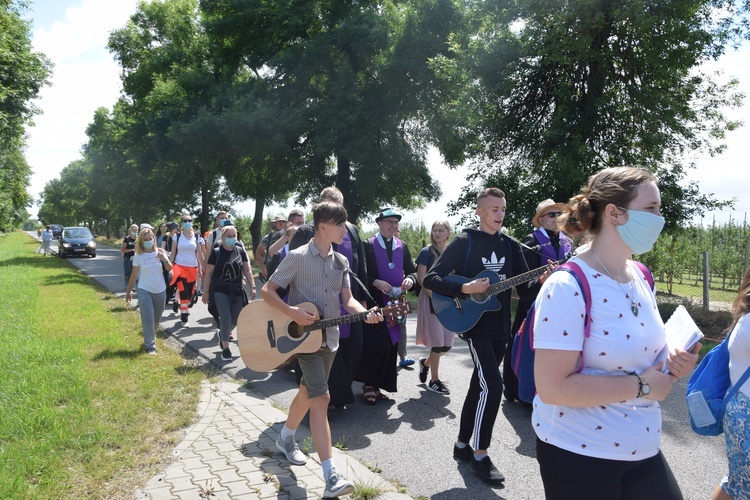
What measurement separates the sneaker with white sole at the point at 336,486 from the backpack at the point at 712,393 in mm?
2137

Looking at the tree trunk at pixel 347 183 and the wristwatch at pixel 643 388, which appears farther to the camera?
the tree trunk at pixel 347 183

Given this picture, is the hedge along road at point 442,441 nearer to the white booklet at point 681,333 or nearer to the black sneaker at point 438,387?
the black sneaker at point 438,387

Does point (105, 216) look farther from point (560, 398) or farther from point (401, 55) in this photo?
point (560, 398)

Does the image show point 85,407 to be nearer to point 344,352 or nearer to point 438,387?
point 344,352

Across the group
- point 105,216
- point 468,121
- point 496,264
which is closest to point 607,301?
point 496,264

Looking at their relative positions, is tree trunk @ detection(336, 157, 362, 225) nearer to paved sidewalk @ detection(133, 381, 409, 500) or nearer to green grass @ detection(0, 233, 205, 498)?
green grass @ detection(0, 233, 205, 498)

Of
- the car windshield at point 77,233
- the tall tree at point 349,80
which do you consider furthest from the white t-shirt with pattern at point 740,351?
the car windshield at point 77,233

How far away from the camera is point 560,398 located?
6.49 feet

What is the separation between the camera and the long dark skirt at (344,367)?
5508 millimetres

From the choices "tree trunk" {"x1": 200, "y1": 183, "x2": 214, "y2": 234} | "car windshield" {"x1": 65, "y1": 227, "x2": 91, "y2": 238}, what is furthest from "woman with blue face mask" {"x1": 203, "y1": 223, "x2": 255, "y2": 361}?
"car windshield" {"x1": 65, "y1": 227, "x2": 91, "y2": 238}

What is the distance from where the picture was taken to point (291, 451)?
170 inches

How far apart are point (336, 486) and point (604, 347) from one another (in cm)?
231

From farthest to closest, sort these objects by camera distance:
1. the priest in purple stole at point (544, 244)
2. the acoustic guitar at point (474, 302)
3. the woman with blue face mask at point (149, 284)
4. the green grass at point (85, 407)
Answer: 1. the woman with blue face mask at point (149, 284)
2. the priest in purple stole at point (544, 244)
3. the acoustic guitar at point (474, 302)
4. the green grass at point (85, 407)

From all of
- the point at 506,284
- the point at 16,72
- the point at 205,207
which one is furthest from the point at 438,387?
the point at 205,207
